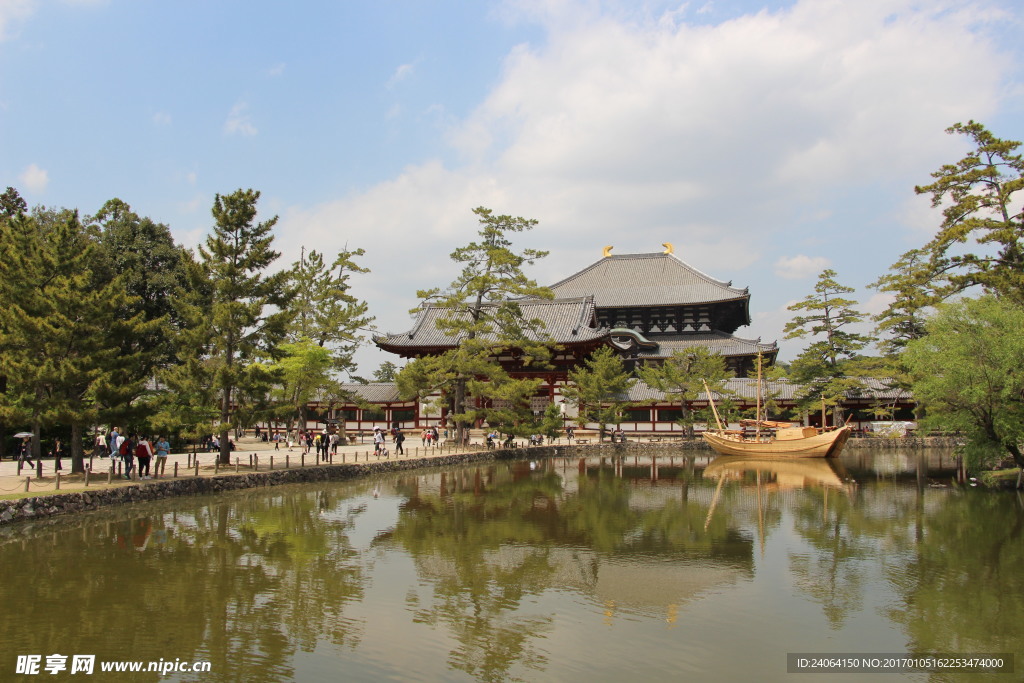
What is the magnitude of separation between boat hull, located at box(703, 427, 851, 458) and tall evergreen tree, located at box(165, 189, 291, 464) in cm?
2622

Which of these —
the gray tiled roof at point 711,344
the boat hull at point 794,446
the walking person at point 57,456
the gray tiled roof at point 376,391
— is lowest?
the boat hull at point 794,446

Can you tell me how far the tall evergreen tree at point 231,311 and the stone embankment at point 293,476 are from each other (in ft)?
8.20

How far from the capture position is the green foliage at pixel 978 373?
22688mm

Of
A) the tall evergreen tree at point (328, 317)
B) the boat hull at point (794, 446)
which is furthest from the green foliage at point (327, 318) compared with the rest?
the boat hull at point (794, 446)

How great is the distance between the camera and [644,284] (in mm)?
65062

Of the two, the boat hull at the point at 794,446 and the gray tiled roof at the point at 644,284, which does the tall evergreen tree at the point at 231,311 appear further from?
the gray tiled roof at the point at 644,284

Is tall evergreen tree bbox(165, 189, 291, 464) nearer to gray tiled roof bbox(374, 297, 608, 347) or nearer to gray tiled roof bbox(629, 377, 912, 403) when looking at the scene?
gray tiled roof bbox(374, 297, 608, 347)

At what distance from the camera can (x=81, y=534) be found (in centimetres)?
1591

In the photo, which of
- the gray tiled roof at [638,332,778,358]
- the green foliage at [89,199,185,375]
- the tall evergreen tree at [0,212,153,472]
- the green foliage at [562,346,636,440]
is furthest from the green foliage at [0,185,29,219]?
the gray tiled roof at [638,332,778,358]

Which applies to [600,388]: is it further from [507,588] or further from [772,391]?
[507,588]

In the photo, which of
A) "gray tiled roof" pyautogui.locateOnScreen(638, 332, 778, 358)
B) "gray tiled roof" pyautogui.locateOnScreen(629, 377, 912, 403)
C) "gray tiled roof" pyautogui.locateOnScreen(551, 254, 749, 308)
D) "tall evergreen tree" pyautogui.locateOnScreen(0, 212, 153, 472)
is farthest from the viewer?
"gray tiled roof" pyautogui.locateOnScreen(551, 254, 749, 308)

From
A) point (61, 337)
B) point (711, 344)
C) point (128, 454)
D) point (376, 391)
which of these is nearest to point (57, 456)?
point (128, 454)

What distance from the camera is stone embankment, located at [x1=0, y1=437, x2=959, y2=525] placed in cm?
1750

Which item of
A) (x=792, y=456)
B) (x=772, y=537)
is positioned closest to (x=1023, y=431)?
(x=772, y=537)
